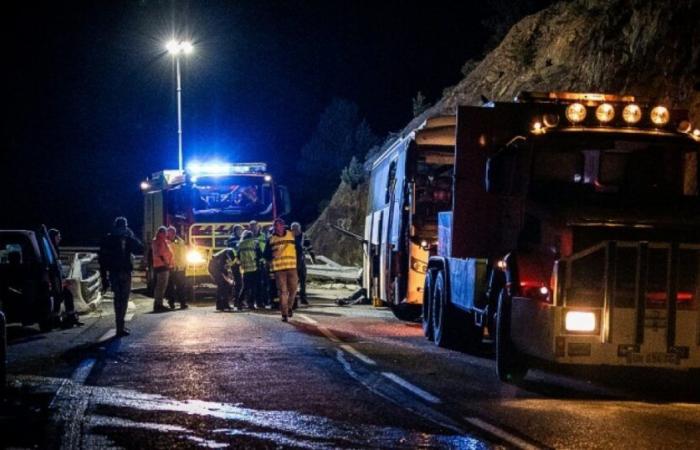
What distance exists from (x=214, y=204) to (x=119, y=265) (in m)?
9.44

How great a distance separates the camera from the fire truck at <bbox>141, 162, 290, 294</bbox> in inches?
931

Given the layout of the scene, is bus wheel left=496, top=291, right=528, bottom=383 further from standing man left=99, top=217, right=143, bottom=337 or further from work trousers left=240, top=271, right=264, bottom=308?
work trousers left=240, top=271, right=264, bottom=308

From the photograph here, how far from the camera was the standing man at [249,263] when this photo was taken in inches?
812

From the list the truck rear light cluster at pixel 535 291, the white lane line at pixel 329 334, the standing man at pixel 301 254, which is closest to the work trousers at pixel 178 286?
the standing man at pixel 301 254

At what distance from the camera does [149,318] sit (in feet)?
60.5

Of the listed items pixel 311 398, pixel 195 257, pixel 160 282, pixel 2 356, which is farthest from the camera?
pixel 195 257

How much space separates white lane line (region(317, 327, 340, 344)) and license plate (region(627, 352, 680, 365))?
5.55 metres

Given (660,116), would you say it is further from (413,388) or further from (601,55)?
(601,55)

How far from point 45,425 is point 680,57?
19.0 metres

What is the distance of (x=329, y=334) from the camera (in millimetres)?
15188

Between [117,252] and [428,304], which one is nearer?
[117,252]

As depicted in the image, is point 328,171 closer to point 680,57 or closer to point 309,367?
point 680,57

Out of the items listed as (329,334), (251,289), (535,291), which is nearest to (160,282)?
(251,289)

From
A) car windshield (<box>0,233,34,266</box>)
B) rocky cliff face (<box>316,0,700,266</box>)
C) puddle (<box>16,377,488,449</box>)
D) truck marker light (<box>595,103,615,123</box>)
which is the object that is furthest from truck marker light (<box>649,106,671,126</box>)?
rocky cliff face (<box>316,0,700,266</box>)
